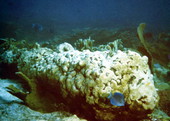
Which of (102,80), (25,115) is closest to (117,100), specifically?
(102,80)

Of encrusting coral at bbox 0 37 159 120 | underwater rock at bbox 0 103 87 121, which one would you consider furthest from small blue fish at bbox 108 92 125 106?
underwater rock at bbox 0 103 87 121

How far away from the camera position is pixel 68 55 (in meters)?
3.07

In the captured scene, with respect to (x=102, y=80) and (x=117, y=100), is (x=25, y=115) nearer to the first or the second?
(x=102, y=80)

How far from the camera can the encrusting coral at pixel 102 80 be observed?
6.99ft

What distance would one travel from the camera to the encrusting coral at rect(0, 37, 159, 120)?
213 centimetres

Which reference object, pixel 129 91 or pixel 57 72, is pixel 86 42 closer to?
pixel 57 72

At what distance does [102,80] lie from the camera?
2.26m

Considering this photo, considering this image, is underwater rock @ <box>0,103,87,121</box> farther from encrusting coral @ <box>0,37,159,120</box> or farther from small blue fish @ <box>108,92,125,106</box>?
small blue fish @ <box>108,92,125,106</box>

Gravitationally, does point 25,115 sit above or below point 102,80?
below

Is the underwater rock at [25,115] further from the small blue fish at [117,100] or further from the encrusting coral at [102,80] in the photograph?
the small blue fish at [117,100]

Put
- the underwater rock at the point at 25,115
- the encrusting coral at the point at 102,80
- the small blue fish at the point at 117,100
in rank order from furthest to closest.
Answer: the underwater rock at the point at 25,115 < the encrusting coral at the point at 102,80 < the small blue fish at the point at 117,100

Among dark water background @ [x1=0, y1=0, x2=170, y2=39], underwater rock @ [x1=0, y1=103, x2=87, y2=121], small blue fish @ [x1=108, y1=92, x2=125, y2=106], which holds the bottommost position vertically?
underwater rock @ [x1=0, y1=103, x2=87, y2=121]

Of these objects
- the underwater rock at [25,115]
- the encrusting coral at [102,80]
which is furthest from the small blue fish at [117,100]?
the underwater rock at [25,115]

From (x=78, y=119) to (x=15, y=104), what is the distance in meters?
1.50
